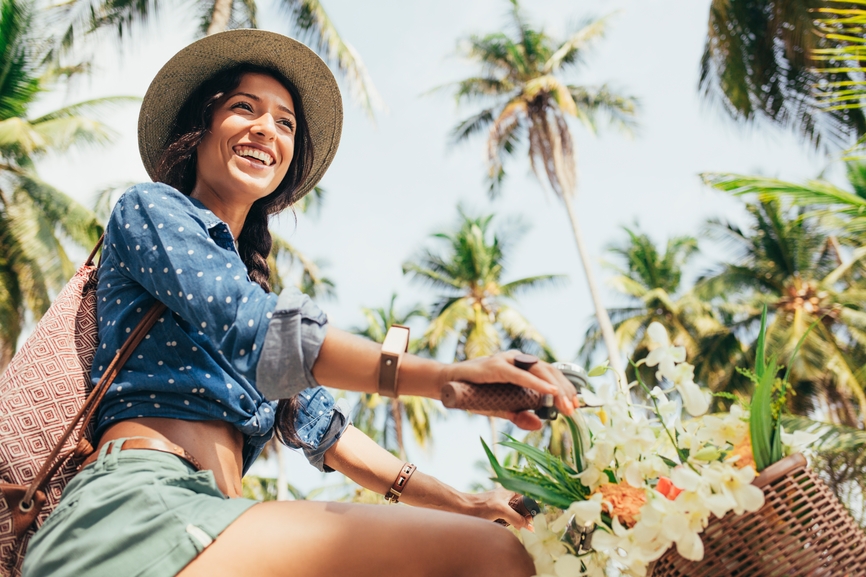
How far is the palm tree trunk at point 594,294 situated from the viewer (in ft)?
61.0

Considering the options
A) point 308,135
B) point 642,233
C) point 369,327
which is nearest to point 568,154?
point 642,233

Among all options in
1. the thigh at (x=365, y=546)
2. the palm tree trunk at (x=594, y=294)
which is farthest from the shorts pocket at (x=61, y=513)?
the palm tree trunk at (x=594, y=294)

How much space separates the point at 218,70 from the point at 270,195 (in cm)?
40

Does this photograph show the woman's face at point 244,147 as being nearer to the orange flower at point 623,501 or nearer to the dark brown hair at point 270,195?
the dark brown hair at point 270,195

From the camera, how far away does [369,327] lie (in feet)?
87.4

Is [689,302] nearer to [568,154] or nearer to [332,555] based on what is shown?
[568,154]

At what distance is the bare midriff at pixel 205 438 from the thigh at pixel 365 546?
260 millimetres

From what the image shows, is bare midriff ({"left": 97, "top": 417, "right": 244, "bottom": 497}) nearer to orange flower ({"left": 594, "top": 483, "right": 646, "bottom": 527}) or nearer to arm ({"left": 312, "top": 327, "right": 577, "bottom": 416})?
arm ({"left": 312, "top": 327, "right": 577, "bottom": 416})

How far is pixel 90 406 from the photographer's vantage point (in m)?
1.39

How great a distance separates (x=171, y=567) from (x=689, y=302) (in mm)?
24635

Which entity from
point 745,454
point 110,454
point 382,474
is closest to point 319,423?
point 382,474

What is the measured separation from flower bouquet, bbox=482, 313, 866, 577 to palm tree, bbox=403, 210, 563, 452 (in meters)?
21.0

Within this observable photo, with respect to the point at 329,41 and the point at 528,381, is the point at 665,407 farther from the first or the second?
the point at 329,41

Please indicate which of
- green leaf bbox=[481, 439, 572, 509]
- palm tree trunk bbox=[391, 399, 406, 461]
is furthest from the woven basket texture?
palm tree trunk bbox=[391, 399, 406, 461]
